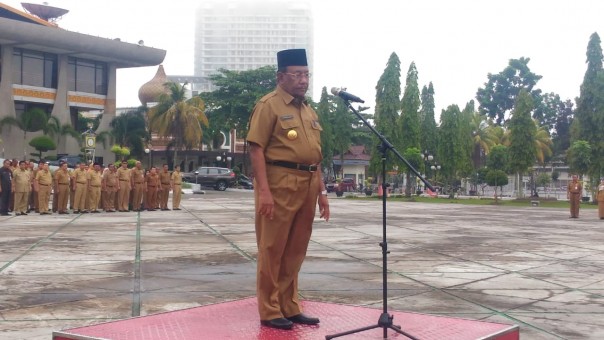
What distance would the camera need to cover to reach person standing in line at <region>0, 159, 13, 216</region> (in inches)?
842

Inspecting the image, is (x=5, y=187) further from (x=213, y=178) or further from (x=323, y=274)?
(x=213, y=178)

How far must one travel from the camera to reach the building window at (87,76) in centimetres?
5238

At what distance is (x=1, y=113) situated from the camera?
47.0 m

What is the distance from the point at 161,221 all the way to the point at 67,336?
14544 mm

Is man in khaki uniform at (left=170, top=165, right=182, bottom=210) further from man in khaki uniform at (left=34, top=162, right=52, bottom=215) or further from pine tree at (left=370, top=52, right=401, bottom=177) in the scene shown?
pine tree at (left=370, top=52, right=401, bottom=177)

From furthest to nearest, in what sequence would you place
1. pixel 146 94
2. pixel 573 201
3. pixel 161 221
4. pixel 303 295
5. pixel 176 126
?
pixel 146 94 → pixel 176 126 → pixel 573 201 → pixel 161 221 → pixel 303 295

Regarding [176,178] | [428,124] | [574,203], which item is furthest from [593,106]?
[176,178]

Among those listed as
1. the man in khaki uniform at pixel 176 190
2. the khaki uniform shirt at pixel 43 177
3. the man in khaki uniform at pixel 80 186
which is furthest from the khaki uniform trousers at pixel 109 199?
A: the man in khaki uniform at pixel 176 190

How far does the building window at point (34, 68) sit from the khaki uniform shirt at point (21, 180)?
96.4ft

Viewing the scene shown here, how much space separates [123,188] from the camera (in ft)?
78.8

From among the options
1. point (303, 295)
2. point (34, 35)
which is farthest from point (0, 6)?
point (303, 295)

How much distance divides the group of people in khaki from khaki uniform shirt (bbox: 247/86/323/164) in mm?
18467

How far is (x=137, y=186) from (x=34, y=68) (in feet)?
97.3

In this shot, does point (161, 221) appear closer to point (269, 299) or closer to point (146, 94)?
point (269, 299)
